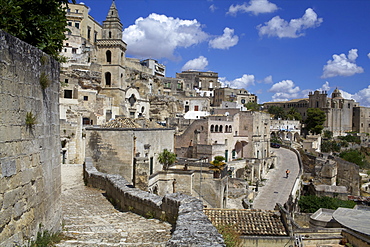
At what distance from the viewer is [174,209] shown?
6.23m

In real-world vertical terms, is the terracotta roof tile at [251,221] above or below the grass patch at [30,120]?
below

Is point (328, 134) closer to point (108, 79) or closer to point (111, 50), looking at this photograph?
point (108, 79)

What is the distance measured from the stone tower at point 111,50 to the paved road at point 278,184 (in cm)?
2213

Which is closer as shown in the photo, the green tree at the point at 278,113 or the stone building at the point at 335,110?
the green tree at the point at 278,113

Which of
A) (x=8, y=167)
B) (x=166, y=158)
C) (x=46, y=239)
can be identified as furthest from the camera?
(x=166, y=158)

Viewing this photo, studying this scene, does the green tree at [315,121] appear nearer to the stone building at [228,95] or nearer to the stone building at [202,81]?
the stone building at [228,95]

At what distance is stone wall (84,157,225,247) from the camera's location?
4129 mm

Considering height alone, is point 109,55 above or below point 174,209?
above

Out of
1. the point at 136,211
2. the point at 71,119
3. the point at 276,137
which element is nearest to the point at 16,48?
the point at 136,211

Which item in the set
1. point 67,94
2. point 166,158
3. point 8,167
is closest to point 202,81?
point 67,94

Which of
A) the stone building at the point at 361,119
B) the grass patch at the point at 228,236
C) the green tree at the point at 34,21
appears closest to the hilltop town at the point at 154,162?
the green tree at the point at 34,21

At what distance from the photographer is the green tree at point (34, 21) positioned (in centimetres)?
448

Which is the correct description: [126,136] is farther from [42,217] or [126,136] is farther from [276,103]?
[276,103]

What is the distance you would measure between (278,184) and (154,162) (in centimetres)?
1811
